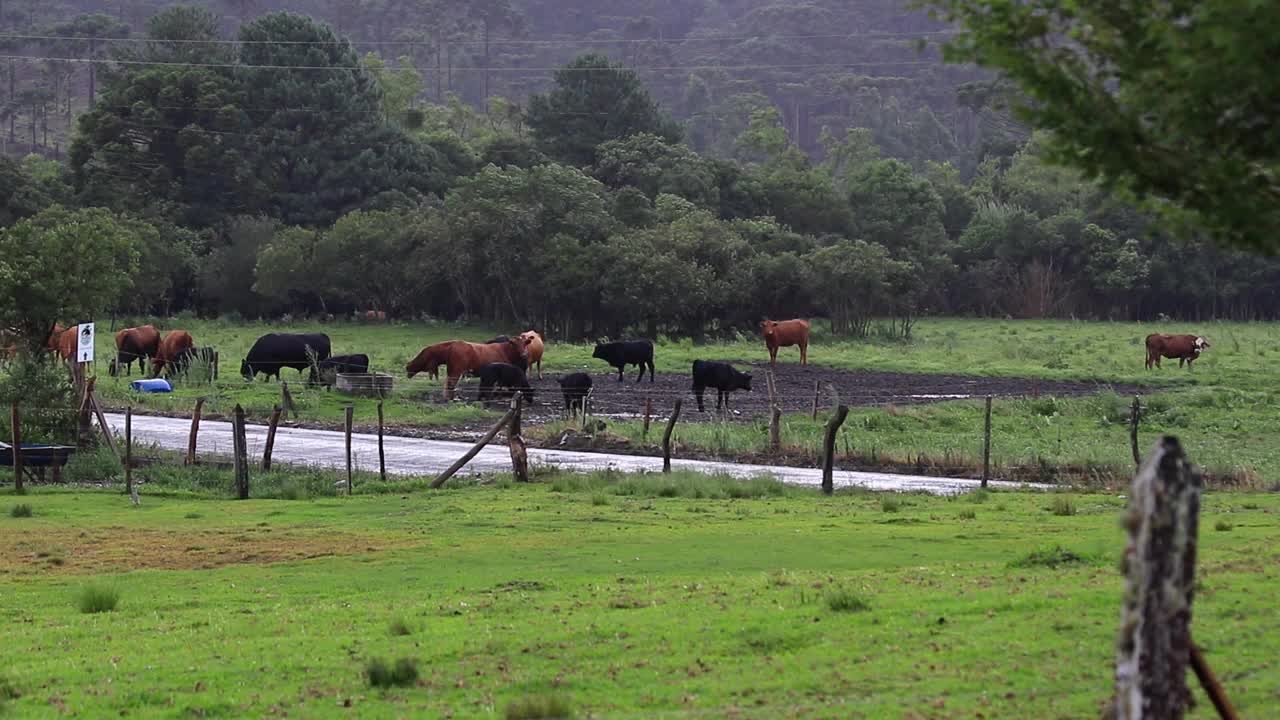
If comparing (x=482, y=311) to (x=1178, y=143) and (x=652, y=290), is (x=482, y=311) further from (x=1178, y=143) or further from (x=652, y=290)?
(x=1178, y=143)

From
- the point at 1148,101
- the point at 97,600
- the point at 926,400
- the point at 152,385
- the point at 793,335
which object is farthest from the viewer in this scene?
the point at 793,335

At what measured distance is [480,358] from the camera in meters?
48.5

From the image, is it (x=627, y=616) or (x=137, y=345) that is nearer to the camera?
(x=627, y=616)

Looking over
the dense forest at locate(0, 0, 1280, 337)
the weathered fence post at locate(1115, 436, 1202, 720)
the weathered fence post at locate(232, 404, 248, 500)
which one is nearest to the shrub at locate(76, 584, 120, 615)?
the weathered fence post at locate(232, 404, 248, 500)

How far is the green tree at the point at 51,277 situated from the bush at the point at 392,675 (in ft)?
78.6

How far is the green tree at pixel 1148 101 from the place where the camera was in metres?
8.49

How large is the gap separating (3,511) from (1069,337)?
5795 cm

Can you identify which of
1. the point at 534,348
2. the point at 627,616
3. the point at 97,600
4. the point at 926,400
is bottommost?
the point at 97,600

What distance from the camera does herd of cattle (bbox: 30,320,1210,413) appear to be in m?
44.0

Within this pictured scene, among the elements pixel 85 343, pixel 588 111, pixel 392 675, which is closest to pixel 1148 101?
pixel 392 675

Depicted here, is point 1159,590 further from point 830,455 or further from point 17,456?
point 17,456

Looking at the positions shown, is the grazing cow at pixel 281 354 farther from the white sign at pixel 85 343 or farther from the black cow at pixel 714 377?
the white sign at pixel 85 343

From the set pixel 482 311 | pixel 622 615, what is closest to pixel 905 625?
pixel 622 615

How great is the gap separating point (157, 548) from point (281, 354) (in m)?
31.8
